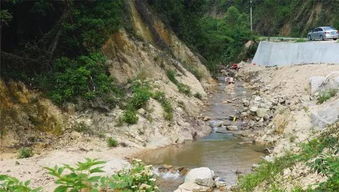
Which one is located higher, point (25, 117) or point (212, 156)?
point (25, 117)

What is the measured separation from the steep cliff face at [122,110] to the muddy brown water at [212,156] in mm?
857

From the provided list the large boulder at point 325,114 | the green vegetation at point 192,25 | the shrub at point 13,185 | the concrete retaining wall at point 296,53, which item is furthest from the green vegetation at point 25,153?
the concrete retaining wall at point 296,53

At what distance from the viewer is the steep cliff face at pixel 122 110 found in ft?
57.0

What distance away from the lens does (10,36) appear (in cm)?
1984

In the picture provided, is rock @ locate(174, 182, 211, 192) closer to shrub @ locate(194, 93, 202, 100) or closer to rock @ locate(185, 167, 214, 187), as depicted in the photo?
rock @ locate(185, 167, 214, 187)

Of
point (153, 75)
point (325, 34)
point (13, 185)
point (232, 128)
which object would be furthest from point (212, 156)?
point (325, 34)

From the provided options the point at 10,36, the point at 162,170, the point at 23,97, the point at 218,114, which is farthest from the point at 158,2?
the point at 162,170

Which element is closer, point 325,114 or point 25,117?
point 325,114

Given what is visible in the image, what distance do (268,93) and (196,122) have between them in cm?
941

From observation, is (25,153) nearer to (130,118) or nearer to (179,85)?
(130,118)

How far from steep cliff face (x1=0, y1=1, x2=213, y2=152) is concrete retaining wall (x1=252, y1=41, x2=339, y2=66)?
332 inches

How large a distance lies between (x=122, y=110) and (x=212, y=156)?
4975 millimetres

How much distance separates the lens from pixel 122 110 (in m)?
19.7

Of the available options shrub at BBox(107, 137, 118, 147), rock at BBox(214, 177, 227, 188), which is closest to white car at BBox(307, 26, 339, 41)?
shrub at BBox(107, 137, 118, 147)
